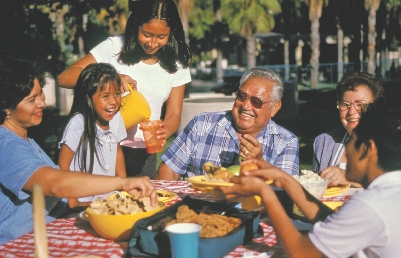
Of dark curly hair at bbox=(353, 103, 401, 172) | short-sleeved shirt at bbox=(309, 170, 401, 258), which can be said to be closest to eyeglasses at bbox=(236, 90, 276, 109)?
dark curly hair at bbox=(353, 103, 401, 172)

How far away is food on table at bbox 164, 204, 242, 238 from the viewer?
2.19m

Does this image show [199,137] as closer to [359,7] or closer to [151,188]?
[151,188]

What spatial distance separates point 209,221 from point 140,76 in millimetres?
2269

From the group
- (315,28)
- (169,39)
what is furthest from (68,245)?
(315,28)

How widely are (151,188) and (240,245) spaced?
1.67 ft

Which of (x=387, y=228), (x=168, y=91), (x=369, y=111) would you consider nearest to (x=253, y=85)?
(x=168, y=91)

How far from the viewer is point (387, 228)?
74.1 inches

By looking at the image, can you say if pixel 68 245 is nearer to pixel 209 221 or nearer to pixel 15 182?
pixel 15 182

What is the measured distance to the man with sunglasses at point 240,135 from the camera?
390cm

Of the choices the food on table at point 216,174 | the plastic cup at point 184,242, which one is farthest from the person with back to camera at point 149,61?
the plastic cup at point 184,242

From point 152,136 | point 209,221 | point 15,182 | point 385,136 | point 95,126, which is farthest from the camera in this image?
point 95,126

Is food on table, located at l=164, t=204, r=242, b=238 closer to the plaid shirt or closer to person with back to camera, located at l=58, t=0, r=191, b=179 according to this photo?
the plaid shirt

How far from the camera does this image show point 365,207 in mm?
1872

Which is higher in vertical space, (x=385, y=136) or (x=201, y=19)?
(x=201, y=19)
